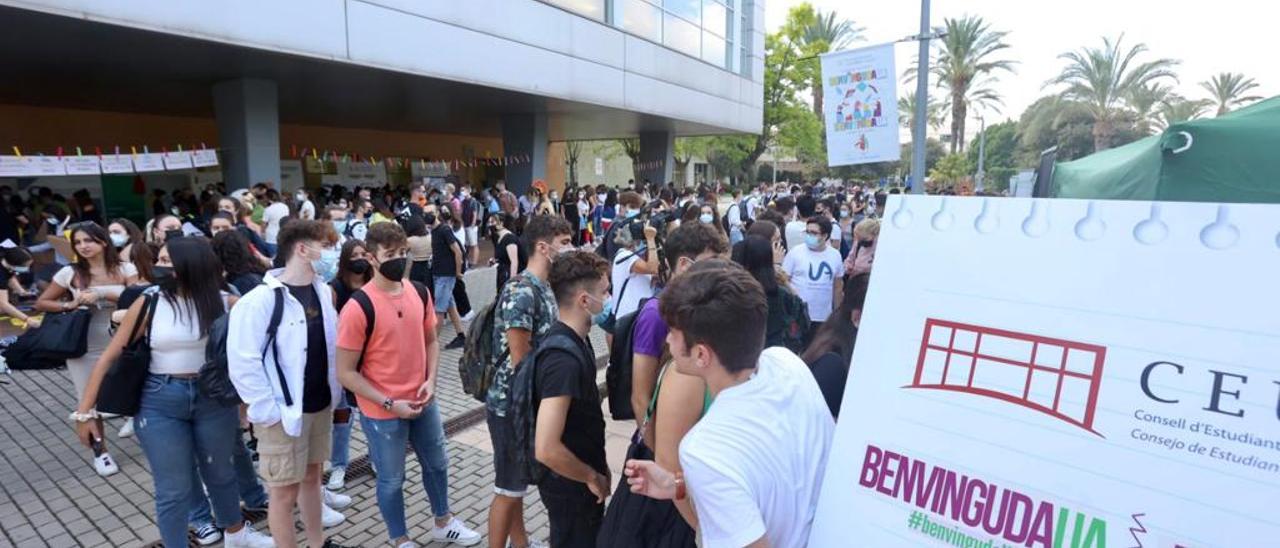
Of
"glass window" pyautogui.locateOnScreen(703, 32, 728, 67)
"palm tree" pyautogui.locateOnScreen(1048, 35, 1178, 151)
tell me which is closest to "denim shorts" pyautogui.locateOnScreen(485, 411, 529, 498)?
"glass window" pyautogui.locateOnScreen(703, 32, 728, 67)

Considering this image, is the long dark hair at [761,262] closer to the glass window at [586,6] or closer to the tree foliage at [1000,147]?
the glass window at [586,6]

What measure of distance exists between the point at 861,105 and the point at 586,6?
1134cm

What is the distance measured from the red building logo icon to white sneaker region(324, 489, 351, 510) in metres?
3.70

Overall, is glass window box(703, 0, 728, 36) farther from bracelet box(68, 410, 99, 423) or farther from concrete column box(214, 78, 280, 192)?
bracelet box(68, 410, 99, 423)

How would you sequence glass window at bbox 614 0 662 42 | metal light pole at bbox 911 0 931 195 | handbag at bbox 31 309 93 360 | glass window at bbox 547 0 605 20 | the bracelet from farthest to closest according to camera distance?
glass window at bbox 614 0 662 42
glass window at bbox 547 0 605 20
metal light pole at bbox 911 0 931 195
handbag at bbox 31 309 93 360
the bracelet

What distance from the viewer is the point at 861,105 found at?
5590 millimetres

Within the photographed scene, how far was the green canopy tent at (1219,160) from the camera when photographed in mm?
3969

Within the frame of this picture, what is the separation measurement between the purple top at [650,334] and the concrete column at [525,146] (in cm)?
1531

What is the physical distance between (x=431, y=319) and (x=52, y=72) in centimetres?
1289

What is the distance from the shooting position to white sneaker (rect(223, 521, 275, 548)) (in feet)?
11.4

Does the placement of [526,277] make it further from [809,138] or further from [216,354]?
[809,138]

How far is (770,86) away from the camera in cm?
3403

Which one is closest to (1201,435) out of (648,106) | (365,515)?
(365,515)

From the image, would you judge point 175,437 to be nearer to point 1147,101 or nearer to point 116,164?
point 116,164
